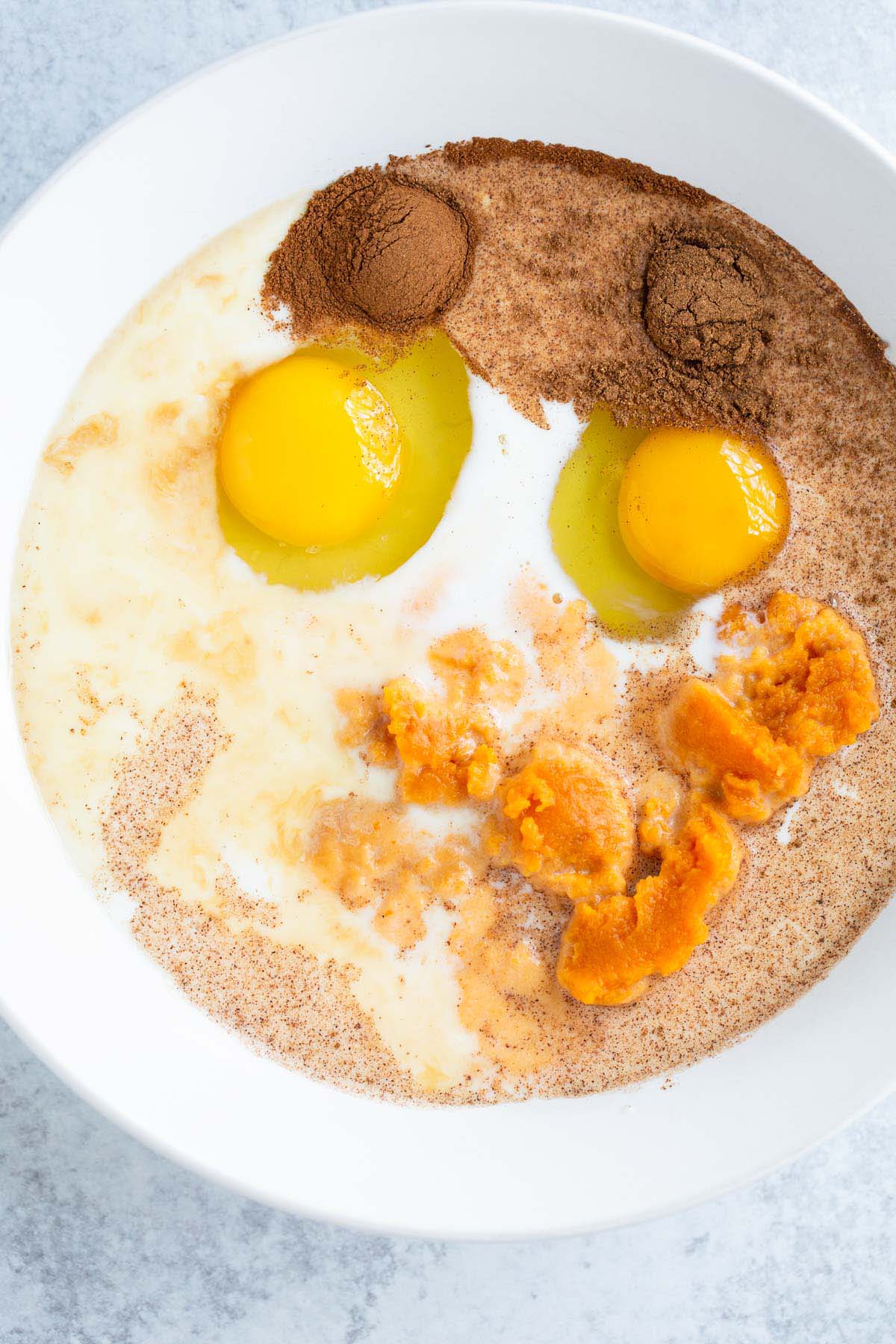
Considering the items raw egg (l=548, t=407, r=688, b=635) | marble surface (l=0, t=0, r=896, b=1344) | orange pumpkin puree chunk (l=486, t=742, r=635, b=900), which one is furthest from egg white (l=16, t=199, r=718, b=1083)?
marble surface (l=0, t=0, r=896, b=1344)

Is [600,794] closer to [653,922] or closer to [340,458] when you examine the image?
[653,922]

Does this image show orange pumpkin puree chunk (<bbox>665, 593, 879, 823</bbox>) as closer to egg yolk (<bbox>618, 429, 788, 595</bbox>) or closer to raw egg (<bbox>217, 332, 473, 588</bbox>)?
egg yolk (<bbox>618, 429, 788, 595</bbox>)

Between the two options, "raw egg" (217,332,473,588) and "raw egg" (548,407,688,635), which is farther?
"raw egg" (548,407,688,635)

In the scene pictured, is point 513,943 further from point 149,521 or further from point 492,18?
point 492,18

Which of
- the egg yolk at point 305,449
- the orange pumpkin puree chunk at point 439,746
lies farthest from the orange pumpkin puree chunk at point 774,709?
the egg yolk at point 305,449

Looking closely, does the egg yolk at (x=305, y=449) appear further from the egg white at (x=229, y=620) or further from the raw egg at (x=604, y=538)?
the raw egg at (x=604, y=538)

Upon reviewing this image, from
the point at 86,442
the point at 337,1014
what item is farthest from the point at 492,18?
the point at 337,1014
